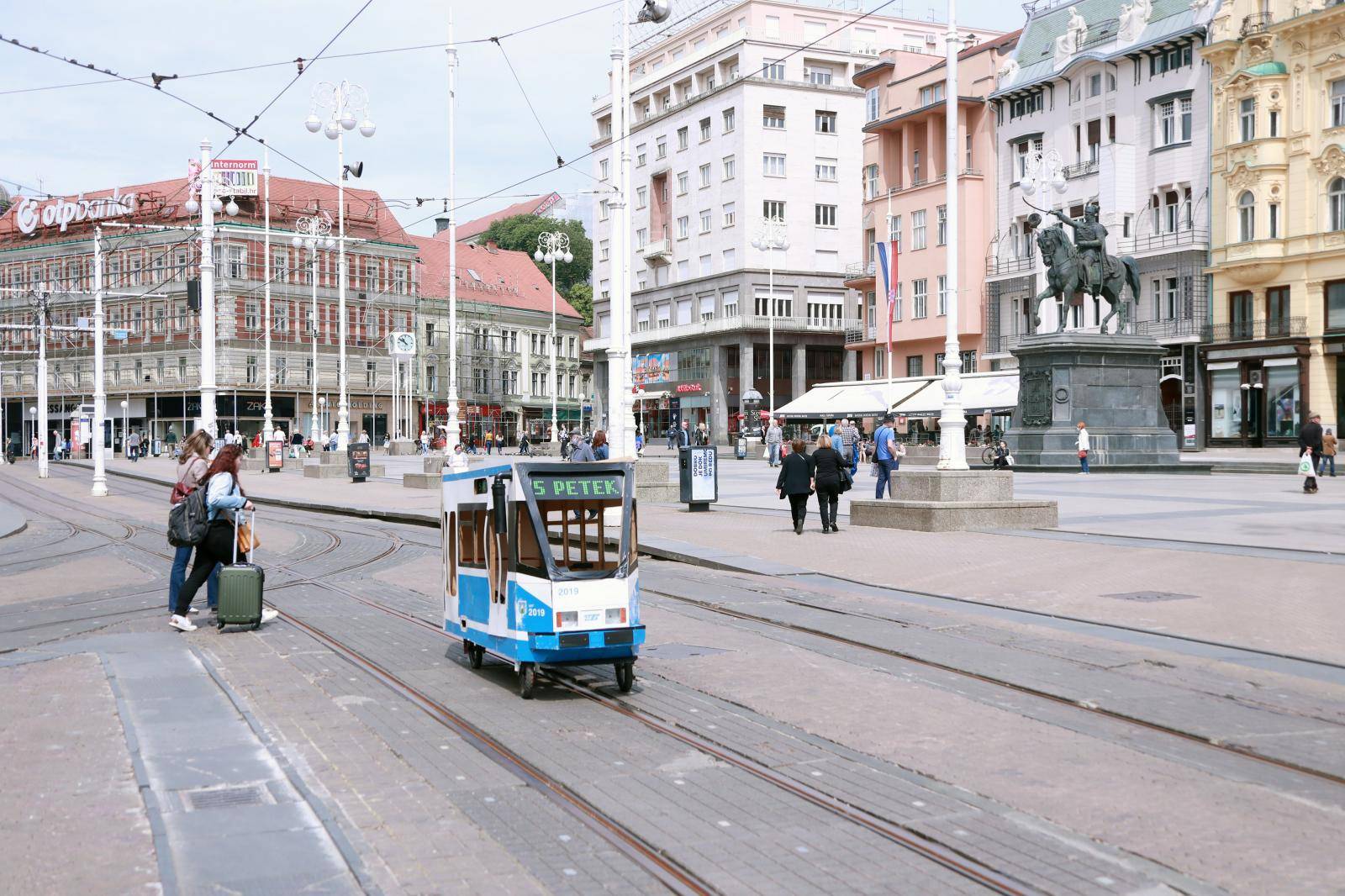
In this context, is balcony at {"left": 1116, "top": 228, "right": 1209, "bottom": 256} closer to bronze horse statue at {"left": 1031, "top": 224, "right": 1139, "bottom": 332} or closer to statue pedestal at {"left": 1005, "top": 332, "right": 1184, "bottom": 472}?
bronze horse statue at {"left": 1031, "top": 224, "right": 1139, "bottom": 332}

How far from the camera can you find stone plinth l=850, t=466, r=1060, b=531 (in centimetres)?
2105

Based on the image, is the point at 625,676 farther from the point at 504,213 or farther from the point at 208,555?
the point at 504,213

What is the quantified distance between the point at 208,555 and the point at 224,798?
Result: 6327 millimetres

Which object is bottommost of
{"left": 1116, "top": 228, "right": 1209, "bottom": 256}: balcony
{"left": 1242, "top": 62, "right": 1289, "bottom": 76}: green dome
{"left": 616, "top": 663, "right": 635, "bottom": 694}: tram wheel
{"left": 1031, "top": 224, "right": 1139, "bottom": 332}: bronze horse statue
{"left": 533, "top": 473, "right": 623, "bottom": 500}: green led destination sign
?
{"left": 616, "top": 663, "right": 635, "bottom": 694}: tram wheel

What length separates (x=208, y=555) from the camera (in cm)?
1250

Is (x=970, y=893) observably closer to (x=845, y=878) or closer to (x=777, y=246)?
(x=845, y=878)

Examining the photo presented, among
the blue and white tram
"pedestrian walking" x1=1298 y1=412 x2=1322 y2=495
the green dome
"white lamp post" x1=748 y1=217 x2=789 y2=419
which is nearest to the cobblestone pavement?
the blue and white tram

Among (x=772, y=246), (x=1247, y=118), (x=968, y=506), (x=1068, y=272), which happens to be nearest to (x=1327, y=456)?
(x=1068, y=272)

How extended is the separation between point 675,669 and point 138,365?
8431cm

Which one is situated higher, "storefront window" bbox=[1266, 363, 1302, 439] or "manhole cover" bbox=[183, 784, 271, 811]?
"storefront window" bbox=[1266, 363, 1302, 439]

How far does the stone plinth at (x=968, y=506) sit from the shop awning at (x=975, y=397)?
96.6 ft

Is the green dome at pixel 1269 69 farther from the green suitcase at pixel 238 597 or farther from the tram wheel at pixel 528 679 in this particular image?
the tram wheel at pixel 528 679

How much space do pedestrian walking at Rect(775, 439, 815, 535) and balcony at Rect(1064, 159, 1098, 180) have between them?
4108 centimetres

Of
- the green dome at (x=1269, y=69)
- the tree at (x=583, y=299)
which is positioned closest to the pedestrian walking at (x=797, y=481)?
the green dome at (x=1269, y=69)
